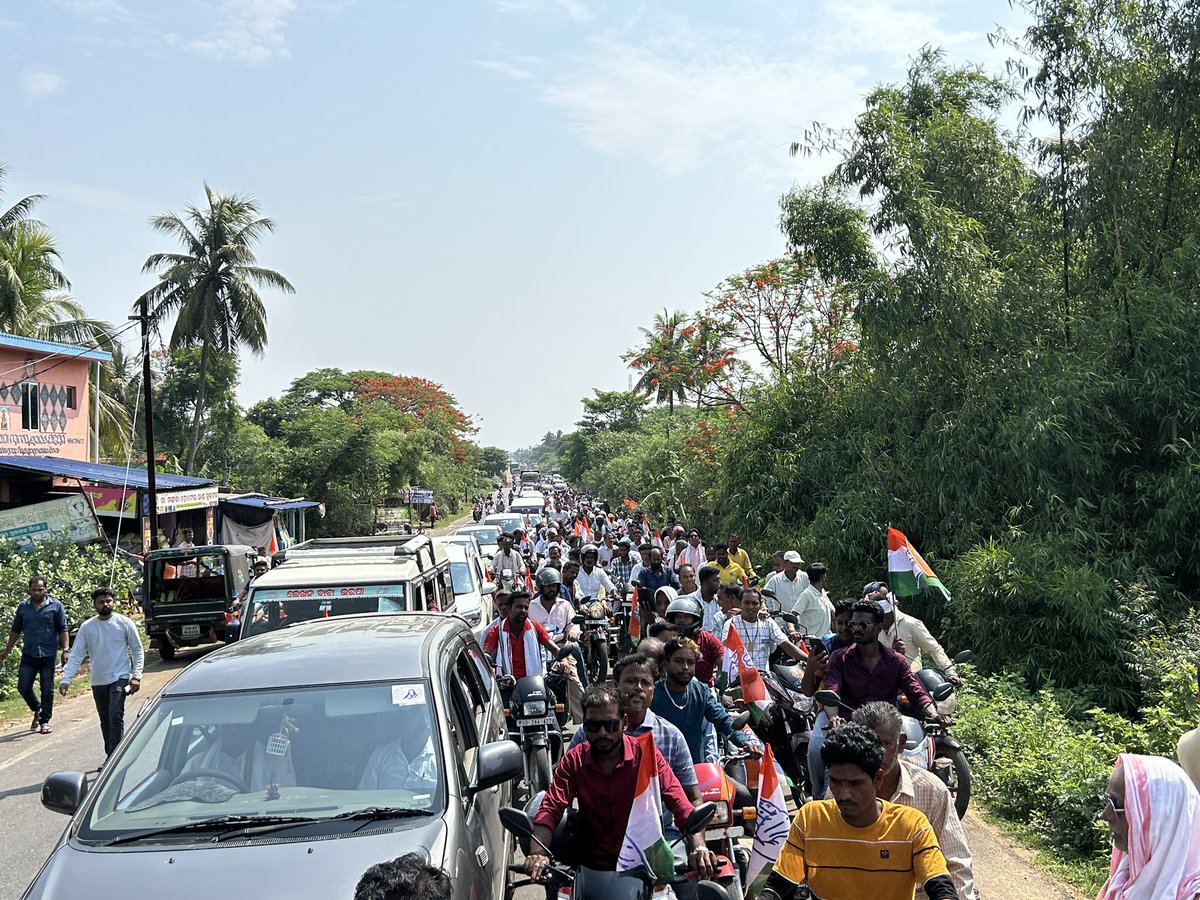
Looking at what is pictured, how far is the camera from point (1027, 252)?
1747 centimetres

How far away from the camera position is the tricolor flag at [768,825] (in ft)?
18.4

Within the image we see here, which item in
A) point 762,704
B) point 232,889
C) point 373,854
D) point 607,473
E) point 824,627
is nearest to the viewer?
point 232,889

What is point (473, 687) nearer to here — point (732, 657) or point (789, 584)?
point (732, 657)

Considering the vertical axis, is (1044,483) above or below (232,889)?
above

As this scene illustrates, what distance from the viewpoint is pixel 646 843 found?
4617 millimetres

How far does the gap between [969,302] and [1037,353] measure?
1224 mm

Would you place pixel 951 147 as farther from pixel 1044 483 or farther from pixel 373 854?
pixel 373 854

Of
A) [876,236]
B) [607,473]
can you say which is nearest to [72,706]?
[876,236]

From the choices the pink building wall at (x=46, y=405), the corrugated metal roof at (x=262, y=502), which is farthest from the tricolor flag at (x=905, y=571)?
the corrugated metal roof at (x=262, y=502)

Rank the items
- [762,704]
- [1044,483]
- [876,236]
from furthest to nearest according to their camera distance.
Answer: [876,236] → [1044,483] → [762,704]

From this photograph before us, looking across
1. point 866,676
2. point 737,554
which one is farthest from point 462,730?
point 737,554

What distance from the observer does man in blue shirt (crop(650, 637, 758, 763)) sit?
248 inches

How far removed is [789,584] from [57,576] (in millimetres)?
11704

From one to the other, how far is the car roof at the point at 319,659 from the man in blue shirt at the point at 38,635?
7403 mm
